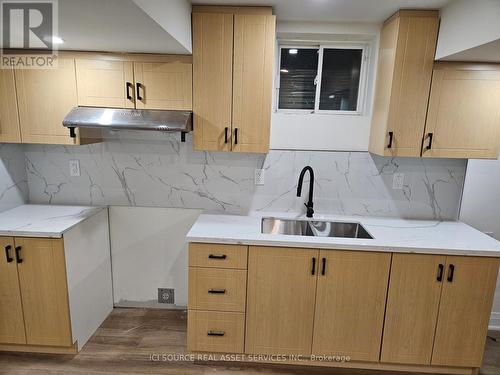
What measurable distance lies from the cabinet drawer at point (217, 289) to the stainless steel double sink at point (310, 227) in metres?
0.52

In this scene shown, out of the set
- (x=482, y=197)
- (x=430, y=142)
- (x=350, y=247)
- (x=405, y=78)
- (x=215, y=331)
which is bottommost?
(x=215, y=331)

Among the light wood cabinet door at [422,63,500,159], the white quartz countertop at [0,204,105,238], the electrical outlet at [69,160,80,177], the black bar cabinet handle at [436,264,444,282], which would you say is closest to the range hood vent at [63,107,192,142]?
the electrical outlet at [69,160,80,177]

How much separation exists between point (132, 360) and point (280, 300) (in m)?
1.11

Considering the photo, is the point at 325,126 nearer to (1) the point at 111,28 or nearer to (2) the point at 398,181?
(2) the point at 398,181

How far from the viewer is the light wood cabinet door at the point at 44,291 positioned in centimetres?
197

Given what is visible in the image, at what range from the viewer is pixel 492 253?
6.16 feet

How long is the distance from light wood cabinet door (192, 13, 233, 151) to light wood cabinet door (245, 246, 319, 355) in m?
0.81

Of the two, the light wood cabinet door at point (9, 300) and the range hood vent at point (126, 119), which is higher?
the range hood vent at point (126, 119)

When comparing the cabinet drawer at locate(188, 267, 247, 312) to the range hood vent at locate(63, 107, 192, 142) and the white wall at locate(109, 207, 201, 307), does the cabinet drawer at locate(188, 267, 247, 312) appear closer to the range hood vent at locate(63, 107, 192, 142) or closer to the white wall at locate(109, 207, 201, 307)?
the white wall at locate(109, 207, 201, 307)

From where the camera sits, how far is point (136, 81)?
83.0 inches

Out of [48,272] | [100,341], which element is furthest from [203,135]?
[100,341]

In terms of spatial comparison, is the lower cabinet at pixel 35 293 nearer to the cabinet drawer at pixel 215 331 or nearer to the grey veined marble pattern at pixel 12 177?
the grey veined marble pattern at pixel 12 177

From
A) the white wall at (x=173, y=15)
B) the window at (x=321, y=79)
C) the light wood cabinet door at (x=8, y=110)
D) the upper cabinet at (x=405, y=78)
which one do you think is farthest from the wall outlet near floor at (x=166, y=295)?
the upper cabinet at (x=405, y=78)

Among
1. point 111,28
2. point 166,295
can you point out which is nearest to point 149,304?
point 166,295
